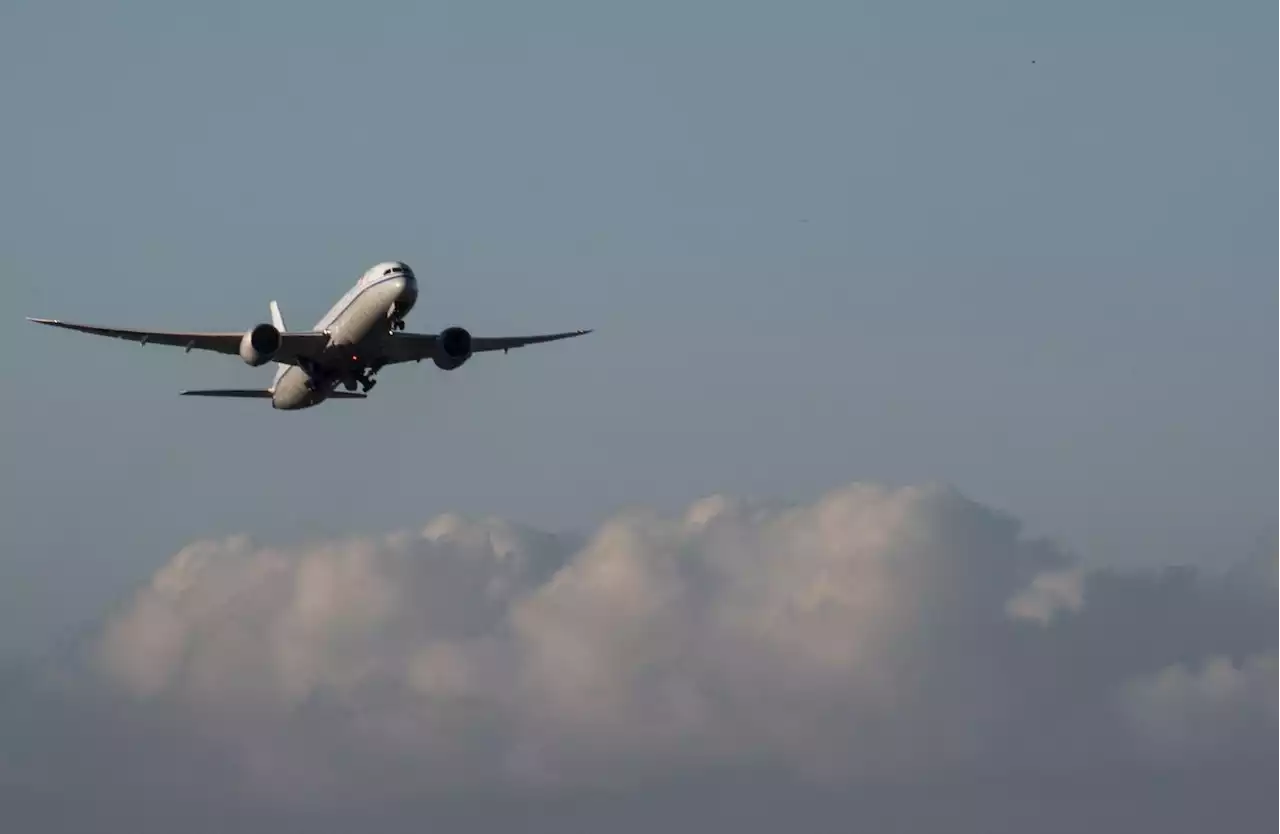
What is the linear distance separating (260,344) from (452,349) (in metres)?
9.67

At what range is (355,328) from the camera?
13162cm

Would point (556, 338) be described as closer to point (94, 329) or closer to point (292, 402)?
point (292, 402)

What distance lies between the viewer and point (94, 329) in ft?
438

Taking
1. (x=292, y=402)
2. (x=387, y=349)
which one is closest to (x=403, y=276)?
(x=387, y=349)

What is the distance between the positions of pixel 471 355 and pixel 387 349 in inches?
189

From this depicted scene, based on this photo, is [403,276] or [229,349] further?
[229,349]

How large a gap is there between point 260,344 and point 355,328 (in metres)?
5.00

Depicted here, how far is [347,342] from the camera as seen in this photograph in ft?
436

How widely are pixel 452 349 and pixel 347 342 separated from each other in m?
5.52

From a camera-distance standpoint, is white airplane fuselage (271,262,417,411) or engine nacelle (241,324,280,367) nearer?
white airplane fuselage (271,262,417,411)

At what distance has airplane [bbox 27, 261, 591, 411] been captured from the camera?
426ft

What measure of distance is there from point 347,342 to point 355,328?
1.40 meters

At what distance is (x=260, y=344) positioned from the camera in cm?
13262

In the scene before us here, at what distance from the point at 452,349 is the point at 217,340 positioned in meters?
12.5
